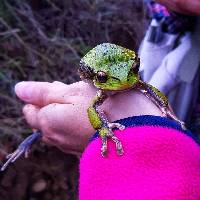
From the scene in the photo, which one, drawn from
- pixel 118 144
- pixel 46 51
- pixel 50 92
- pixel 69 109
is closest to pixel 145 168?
pixel 118 144

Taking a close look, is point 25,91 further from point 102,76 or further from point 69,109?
point 102,76

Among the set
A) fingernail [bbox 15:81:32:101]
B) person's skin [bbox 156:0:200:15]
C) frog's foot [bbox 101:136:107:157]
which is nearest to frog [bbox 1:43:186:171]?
frog's foot [bbox 101:136:107:157]

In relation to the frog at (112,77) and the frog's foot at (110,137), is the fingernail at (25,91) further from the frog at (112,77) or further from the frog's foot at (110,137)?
the frog's foot at (110,137)

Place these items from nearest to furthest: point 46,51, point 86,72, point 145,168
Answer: point 145,168 < point 86,72 < point 46,51

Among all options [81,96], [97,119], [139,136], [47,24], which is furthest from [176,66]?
[47,24]

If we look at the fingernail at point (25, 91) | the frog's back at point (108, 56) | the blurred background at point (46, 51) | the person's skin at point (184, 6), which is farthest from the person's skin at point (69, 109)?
the blurred background at point (46, 51)

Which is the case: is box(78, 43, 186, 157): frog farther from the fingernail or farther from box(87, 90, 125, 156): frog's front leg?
the fingernail
